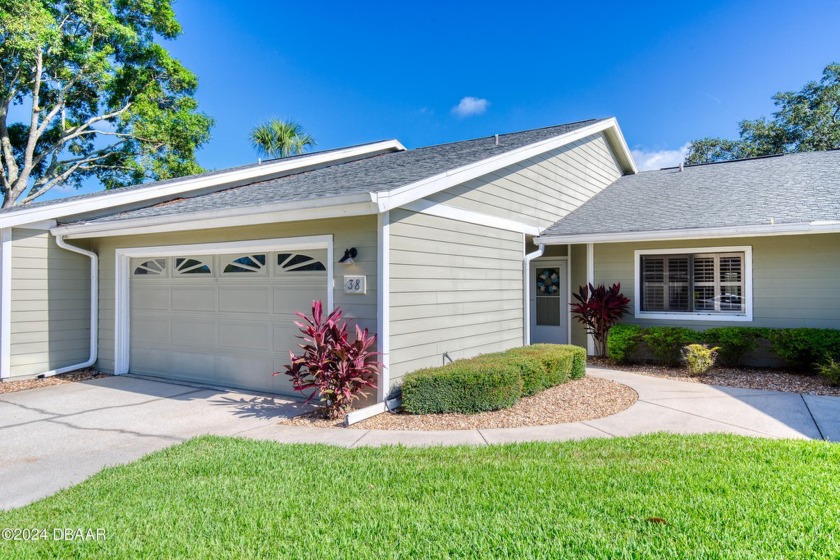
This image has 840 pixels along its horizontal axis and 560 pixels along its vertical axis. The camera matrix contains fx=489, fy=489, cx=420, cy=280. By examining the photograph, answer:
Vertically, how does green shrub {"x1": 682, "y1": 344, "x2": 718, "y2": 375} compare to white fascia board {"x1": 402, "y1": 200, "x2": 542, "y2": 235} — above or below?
below

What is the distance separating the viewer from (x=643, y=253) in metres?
10.0

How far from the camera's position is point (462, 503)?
3.30 m

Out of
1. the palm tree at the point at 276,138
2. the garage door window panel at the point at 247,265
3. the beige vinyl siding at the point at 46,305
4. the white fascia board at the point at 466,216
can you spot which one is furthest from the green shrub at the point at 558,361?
the palm tree at the point at 276,138

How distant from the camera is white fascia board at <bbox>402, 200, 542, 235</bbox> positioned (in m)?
6.51

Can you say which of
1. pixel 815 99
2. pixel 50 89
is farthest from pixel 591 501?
pixel 815 99

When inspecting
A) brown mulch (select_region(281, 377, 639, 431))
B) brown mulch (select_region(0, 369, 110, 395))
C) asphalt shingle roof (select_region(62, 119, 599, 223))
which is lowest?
brown mulch (select_region(0, 369, 110, 395))

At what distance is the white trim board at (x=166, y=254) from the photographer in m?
6.46

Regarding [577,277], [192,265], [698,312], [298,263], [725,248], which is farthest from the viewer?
[577,277]

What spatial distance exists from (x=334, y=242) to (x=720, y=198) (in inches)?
338

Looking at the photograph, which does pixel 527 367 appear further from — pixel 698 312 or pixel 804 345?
pixel 804 345

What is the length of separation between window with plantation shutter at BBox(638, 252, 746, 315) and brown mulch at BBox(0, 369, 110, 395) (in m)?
10.6

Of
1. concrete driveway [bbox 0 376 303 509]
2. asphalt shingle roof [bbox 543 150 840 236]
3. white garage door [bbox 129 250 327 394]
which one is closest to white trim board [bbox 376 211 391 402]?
white garage door [bbox 129 250 327 394]

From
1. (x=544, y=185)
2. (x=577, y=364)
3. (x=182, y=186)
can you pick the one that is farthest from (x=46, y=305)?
(x=544, y=185)

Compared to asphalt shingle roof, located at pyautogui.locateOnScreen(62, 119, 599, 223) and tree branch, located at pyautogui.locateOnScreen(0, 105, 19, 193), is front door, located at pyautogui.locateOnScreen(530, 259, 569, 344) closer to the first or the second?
asphalt shingle roof, located at pyautogui.locateOnScreen(62, 119, 599, 223)
